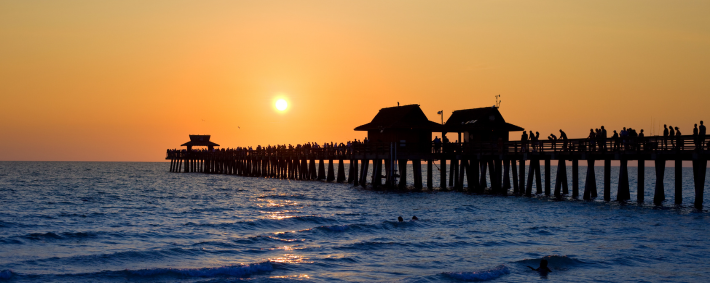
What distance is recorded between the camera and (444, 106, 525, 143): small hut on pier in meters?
43.5

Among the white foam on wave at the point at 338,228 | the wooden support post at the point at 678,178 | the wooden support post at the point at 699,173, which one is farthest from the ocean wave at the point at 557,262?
the wooden support post at the point at 678,178

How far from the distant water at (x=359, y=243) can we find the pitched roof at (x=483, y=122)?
11.0m

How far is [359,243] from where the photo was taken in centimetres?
2011

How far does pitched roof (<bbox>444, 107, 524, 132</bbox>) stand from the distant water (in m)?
11.0

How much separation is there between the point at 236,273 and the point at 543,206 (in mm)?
19593

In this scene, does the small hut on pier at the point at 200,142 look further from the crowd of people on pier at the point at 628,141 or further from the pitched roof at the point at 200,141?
the crowd of people on pier at the point at 628,141

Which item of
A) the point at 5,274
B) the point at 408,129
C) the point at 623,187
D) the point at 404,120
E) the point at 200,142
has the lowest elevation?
the point at 5,274

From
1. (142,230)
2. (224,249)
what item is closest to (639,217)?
(224,249)

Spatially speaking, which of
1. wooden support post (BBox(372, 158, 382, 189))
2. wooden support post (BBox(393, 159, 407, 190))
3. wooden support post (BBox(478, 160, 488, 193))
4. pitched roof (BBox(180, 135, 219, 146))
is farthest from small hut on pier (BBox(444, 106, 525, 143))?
pitched roof (BBox(180, 135, 219, 146))

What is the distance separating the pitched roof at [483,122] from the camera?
43375 mm

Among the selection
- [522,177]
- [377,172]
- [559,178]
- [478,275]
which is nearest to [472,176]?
[522,177]

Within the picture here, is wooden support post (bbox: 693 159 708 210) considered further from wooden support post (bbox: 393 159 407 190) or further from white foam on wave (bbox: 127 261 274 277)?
white foam on wave (bbox: 127 261 274 277)

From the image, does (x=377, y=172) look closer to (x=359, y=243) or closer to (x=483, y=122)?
(x=483, y=122)

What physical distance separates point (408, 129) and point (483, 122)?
5096 mm
